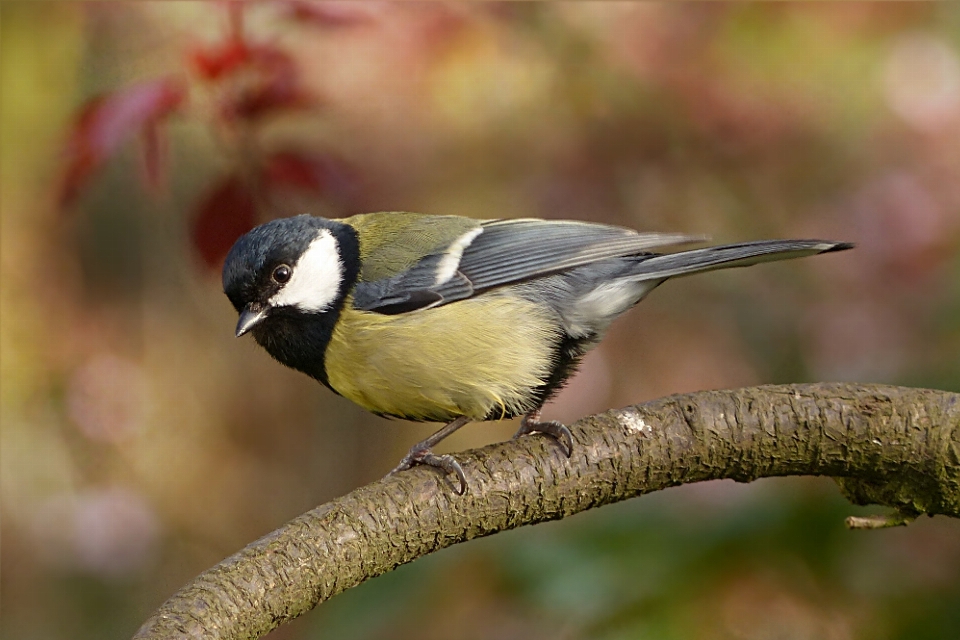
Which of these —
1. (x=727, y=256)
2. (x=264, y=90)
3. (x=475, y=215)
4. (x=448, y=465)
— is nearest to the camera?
(x=448, y=465)

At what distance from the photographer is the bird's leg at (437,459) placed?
46.7 inches

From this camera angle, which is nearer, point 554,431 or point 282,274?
point 554,431

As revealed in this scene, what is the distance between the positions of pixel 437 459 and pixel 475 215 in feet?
5.12

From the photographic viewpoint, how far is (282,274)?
150 centimetres

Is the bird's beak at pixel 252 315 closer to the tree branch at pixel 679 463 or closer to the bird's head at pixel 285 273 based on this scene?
the bird's head at pixel 285 273

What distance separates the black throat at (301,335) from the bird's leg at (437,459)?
17 centimetres

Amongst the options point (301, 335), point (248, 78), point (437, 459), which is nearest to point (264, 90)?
point (248, 78)

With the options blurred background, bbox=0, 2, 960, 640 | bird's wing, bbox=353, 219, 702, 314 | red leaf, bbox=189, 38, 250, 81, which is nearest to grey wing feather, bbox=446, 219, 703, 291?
bird's wing, bbox=353, 219, 702, 314

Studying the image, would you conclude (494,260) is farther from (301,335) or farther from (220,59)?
(220,59)

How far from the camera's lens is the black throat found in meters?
1.50

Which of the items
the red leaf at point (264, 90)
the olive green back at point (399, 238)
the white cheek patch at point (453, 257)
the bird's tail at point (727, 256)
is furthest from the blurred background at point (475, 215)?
the bird's tail at point (727, 256)

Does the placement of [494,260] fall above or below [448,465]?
above

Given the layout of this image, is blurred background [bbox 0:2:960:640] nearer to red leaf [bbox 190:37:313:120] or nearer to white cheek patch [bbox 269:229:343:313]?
red leaf [bbox 190:37:313:120]

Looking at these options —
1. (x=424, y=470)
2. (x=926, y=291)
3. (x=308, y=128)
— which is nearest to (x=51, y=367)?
(x=308, y=128)
